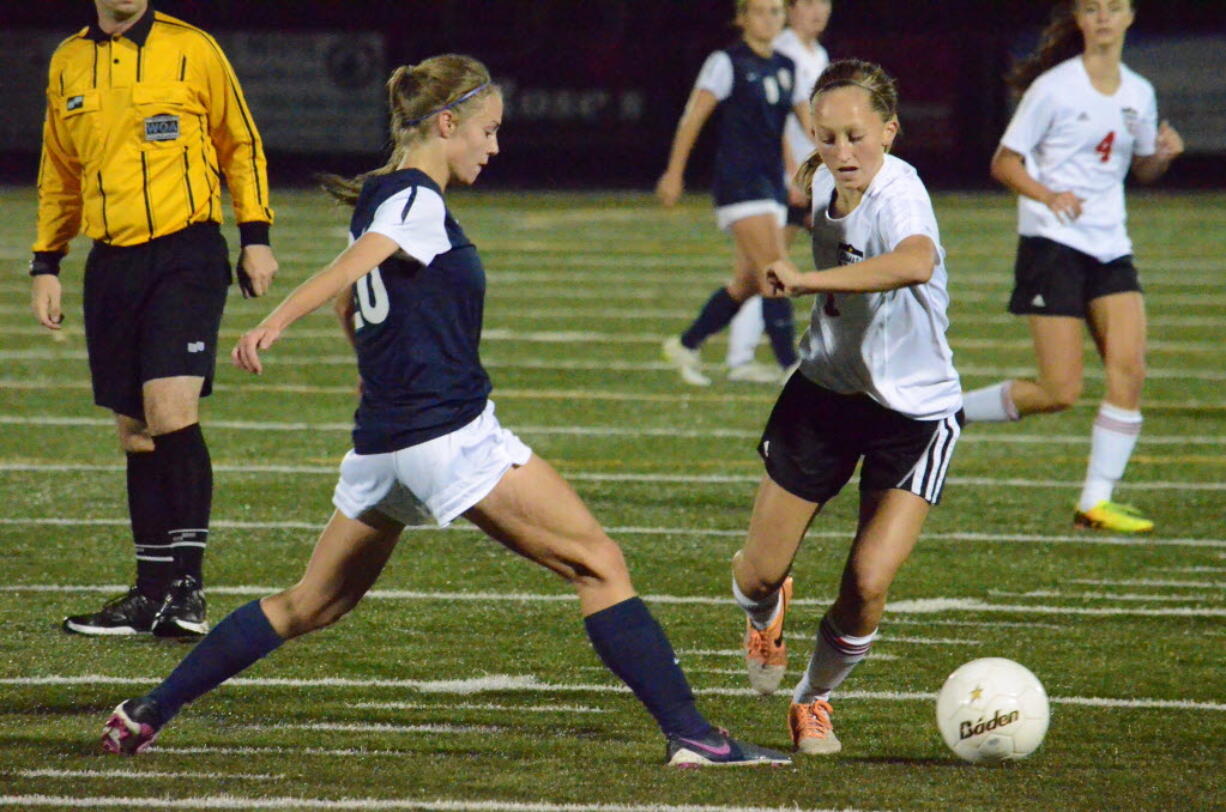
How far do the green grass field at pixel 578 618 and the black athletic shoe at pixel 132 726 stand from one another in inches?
1.8

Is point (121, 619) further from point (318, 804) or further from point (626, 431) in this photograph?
point (626, 431)

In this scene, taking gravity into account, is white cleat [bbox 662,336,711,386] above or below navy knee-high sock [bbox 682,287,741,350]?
below

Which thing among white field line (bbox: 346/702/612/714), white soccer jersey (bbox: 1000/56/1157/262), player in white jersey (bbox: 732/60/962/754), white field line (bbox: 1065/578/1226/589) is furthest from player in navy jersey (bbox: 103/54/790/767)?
white soccer jersey (bbox: 1000/56/1157/262)

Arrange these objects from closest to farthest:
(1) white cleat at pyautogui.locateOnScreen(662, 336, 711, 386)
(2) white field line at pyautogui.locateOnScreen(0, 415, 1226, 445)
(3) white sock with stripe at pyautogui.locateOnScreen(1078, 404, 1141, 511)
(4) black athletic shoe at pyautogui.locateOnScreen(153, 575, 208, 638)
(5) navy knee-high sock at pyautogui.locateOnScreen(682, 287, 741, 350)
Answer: (4) black athletic shoe at pyautogui.locateOnScreen(153, 575, 208, 638) < (3) white sock with stripe at pyautogui.locateOnScreen(1078, 404, 1141, 511) < (2) white field line at pyautogui.locateOnScreen(0, 415, 1226, 445) < (5) navy knee-high sock at pyautogui.locateOnScreen(682, 287, 741, 350) < (1) white cleat at pyautogui.locateOnScreen(662, 336, 711, 386)

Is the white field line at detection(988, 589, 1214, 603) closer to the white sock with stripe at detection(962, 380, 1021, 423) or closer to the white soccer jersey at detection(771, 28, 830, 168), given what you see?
the white sock with stripe at detection(962, 380, 1021, 423)

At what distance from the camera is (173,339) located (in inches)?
242

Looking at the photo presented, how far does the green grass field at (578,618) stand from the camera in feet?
15.2

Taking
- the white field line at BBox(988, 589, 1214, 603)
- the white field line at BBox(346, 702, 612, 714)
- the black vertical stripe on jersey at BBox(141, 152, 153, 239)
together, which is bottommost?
the white field line at BBox(988, 589, 1214, 603)

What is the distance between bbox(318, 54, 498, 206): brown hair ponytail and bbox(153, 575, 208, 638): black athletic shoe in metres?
1.92

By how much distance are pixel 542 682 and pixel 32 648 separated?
1.51 metres

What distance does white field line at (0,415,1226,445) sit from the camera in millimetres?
10195

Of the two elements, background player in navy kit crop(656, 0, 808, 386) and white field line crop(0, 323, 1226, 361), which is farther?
white field line crop(0, 323, 1226, 361)

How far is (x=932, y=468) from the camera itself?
503cm

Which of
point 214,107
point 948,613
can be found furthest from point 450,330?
point 948,613
